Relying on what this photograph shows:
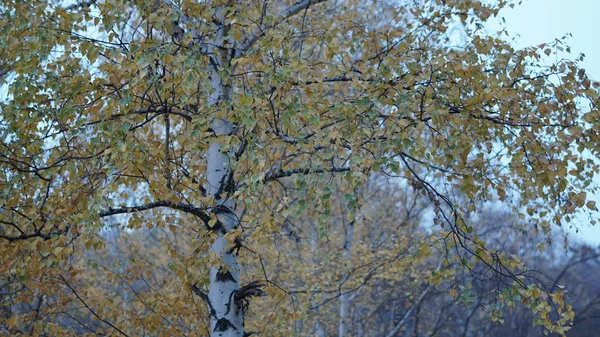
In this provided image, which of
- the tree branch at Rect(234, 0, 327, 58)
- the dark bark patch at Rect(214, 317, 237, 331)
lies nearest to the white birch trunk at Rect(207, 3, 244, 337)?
the dark bark patch at Rect(214, 317, 237, 331)

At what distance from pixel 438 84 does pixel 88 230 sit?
2.97 meters

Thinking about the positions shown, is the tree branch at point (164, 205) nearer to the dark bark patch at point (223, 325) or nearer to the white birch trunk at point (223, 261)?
the white birch trunk at point (223, 261)

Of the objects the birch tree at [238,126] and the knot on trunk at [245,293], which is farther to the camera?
the knot on trunk at [245,293]

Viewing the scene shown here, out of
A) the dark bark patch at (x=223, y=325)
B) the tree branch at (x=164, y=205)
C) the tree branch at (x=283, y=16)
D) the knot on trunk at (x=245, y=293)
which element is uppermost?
the tree branch at (x=283, y=16)

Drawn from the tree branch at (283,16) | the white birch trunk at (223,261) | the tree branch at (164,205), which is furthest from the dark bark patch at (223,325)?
the tree branch at (283,16)

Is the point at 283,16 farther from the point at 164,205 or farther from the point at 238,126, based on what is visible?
the point at 164,205

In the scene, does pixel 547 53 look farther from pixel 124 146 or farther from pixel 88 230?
pixel 88 230

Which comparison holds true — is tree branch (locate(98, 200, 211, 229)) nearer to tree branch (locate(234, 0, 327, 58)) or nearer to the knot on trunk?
the knot on trunk

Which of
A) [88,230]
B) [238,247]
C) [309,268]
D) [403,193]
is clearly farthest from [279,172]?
[403,193]

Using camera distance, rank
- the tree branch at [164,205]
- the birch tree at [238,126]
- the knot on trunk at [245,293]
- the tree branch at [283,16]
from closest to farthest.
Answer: the birch tree at [238,126]
the tree branch at [164,205]
the knot on trunk at [245,293]
the tree branch at [283,16]

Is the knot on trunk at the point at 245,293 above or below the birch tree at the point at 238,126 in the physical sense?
below

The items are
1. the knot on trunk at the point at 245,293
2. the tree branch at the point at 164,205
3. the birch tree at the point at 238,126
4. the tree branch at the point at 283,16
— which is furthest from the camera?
the tree branch at the point at 283,16

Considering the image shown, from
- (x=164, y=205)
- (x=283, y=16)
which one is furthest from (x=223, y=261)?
(x=283, y=16)

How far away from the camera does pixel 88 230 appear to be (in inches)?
173
